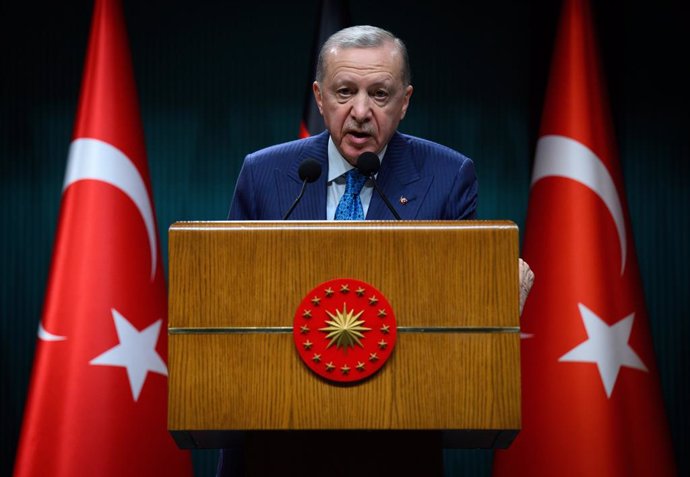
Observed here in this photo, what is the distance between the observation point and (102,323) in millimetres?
3375

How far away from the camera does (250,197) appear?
2.08 m

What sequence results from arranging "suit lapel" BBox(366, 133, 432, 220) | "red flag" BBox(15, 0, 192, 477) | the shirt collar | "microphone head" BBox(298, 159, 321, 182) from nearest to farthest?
"microphone head" BBox(298, 159, 321, 182) → "suit lapel" BBox(366, 133, 432, 220) → the shirt collar → "red flag" BBox(15, 0, 192, 477)

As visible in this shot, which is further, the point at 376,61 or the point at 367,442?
the point at 376,61

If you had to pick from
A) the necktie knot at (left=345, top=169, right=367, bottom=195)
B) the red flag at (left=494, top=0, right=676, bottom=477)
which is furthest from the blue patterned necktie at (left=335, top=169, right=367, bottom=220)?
the red flag at (left=494, top=0, right=676, bottom=477)

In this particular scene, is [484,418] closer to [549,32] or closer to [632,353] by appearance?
[632,353]

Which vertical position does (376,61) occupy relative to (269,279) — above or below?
above

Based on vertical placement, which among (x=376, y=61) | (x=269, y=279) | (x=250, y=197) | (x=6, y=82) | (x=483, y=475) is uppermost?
(x=6, y=82)

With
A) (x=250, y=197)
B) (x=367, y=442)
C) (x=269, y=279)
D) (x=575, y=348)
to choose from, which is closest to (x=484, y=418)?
(x=367, y=442)

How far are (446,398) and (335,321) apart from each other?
0.22m

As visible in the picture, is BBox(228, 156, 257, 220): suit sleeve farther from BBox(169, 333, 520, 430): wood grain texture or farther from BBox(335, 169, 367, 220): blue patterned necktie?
BBox(169, 333, 520, 430): wood grain texture

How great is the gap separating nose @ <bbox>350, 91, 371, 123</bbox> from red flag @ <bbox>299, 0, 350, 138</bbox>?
5.47ft

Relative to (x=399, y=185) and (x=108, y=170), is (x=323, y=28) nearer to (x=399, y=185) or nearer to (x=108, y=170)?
(x=108, y=170)

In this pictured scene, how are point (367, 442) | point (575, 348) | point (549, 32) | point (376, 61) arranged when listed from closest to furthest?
point (367, 442), point (376, 61), point (575, 348), point (549, 32)

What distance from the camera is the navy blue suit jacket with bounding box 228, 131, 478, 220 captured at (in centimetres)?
199
